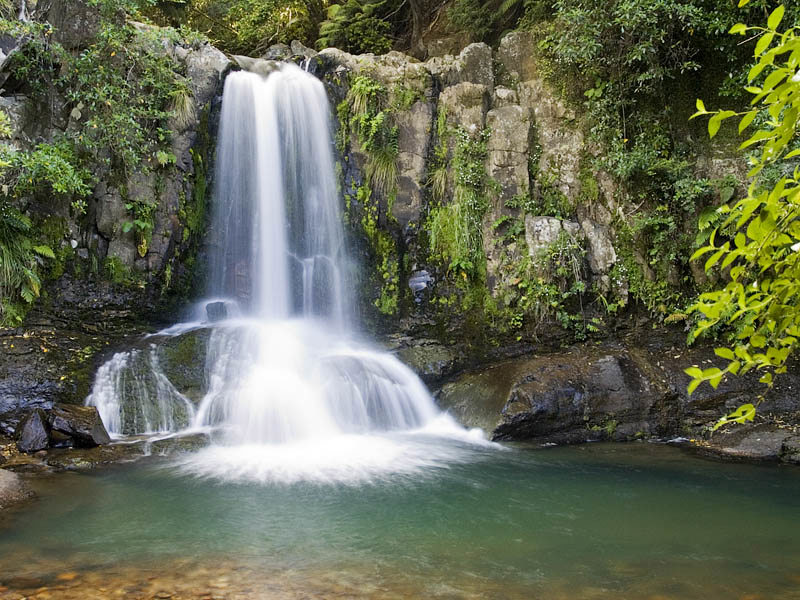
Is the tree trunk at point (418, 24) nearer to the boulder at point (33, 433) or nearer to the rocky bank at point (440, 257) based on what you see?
the rocky bank at point (440, 257)

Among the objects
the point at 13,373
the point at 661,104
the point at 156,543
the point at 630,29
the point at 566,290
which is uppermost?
the point at 630,29

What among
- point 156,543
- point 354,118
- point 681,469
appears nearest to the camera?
point 156,543

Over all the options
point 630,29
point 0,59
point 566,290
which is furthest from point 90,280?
point 630,29

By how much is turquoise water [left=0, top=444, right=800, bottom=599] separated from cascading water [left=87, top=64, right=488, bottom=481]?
2.79ft

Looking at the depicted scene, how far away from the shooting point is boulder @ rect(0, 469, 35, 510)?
5.66 meters

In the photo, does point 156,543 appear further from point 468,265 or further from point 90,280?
point 468,265

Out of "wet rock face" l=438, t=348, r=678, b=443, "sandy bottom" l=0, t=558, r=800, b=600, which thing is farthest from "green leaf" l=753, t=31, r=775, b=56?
"wet rock face" l=438, t=348, r=678, b=443

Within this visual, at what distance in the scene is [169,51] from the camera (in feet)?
38.4

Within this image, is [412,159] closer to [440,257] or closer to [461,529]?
[440,257]

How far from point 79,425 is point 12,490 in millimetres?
1754

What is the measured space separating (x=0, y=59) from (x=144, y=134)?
238 centimetres

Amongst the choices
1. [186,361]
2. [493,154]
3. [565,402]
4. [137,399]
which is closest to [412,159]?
[493,154]

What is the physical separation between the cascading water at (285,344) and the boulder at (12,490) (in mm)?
1693

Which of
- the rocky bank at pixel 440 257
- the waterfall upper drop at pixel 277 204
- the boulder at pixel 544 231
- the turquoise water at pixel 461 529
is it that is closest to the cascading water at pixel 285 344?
the waterfall upper drop at pixel 277 204
